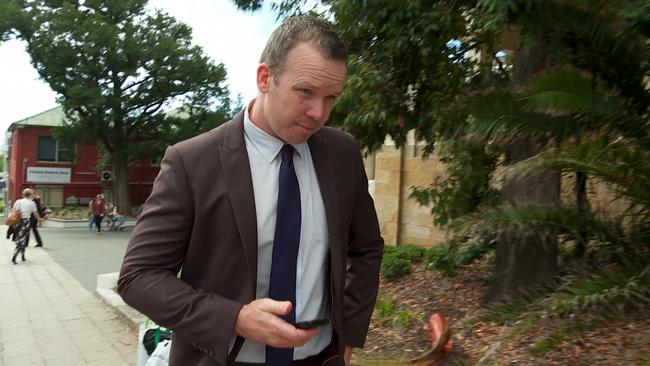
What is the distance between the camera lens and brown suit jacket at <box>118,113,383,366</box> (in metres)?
1.46

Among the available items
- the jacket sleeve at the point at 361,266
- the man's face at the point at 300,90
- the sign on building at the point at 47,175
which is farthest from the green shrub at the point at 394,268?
the sign on building at the point at 47,175

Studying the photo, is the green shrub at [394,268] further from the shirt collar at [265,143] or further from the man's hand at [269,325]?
the man's hand at [269,325]

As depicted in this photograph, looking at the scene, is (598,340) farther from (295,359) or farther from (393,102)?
(295,359)

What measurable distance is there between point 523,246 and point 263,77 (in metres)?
4.30

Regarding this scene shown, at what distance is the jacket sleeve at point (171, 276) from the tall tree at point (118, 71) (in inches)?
1053

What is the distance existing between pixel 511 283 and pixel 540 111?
251cm

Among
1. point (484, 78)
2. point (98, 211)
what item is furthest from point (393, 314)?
point (98, 211)

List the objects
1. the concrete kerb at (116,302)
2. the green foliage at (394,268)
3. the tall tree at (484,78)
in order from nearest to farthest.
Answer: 1. the tall tree at (484,78)
2. the concrete kerb at (116,302)
3. the green foliage at (394,268)

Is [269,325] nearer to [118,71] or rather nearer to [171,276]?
[171,276]

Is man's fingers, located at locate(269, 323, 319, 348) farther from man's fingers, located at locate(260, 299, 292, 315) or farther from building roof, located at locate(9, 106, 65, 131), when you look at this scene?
building roof, located at locate(9, 106, 65, 131)

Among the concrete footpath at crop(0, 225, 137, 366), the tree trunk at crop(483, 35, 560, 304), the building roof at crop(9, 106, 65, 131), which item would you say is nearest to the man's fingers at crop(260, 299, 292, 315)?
the tree trunk at crop(483, 35, 560, 304)

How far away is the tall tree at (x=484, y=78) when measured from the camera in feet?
A: 11.2

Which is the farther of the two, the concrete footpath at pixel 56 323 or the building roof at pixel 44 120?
the building roof at pixel 44 120

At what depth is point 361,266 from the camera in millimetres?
1934
